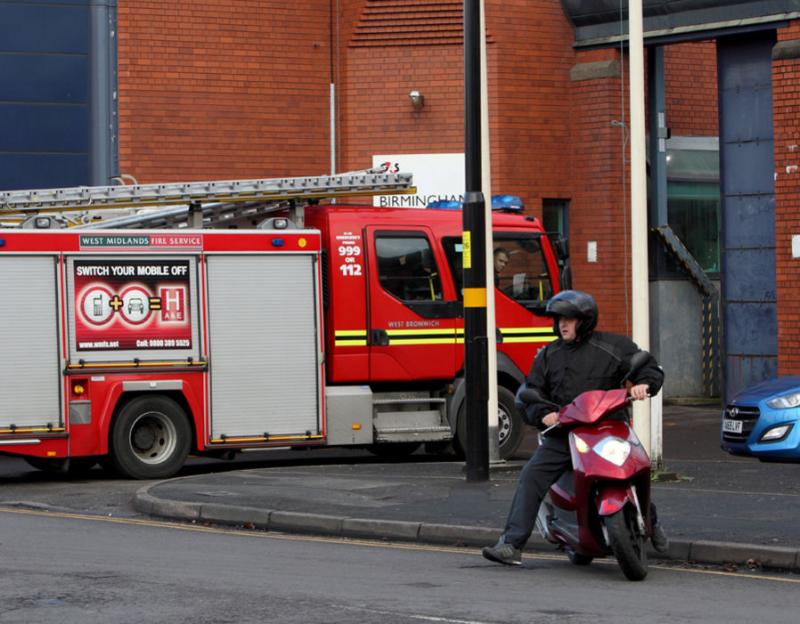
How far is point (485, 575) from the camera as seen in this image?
9.60 meters

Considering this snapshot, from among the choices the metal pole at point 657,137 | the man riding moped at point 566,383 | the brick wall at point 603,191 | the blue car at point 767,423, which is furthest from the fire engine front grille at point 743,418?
the metal pole at point 657,137

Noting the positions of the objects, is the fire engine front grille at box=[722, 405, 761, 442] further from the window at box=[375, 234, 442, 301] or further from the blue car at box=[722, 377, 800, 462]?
the window at box=[375, 234, 442, 301]

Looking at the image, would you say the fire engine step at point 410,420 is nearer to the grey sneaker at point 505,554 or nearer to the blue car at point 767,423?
the blue car at point 767,423

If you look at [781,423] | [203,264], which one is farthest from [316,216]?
[781,423]

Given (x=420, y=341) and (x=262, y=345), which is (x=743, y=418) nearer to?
(x=420, y=341)

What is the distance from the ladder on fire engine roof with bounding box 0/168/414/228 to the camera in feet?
53.7

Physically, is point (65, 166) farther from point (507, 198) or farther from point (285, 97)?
point (507, 198)

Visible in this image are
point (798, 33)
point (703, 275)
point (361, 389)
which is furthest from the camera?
point (703, 275)

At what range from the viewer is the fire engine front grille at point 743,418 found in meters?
16.0

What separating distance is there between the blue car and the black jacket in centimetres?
655

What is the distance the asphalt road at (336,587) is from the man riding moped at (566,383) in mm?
279

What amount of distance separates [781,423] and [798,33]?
8495 mm

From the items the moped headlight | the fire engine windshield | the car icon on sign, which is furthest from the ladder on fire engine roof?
the moped headlight

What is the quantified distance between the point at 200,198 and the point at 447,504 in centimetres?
558
